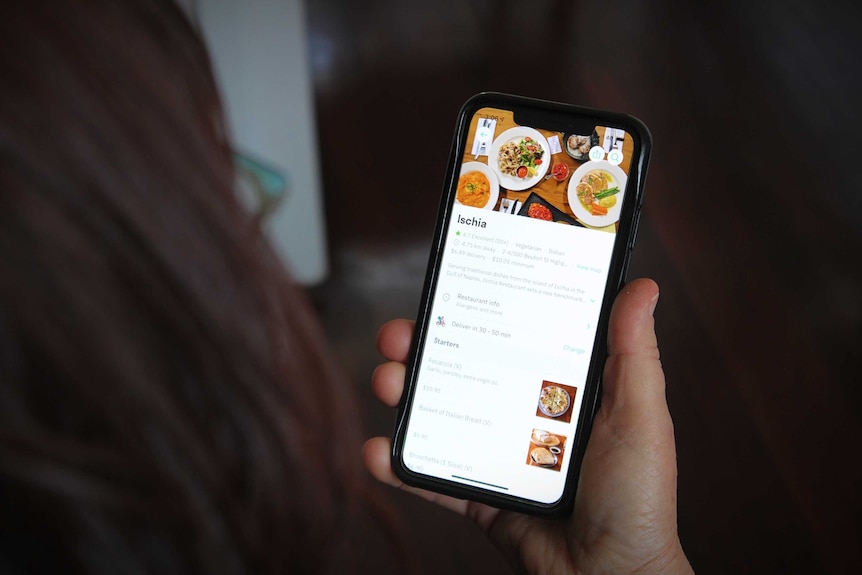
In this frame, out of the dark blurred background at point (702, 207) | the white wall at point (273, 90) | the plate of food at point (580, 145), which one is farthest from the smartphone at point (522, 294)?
the dark blurred background at point (702, 207)

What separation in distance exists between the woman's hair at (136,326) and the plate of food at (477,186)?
0.98ft

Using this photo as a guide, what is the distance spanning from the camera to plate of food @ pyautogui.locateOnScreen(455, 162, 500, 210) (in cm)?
57

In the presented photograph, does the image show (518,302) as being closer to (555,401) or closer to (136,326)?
(555,401)

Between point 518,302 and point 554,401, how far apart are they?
9 centimetres

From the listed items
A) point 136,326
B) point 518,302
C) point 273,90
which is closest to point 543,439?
point 518,302

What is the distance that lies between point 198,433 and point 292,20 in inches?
25.8

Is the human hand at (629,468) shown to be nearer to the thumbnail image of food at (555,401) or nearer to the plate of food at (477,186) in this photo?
the thumbnail image of food at (555,401)

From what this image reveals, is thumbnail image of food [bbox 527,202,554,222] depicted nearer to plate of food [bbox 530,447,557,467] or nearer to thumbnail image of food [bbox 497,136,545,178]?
thumbnail image of food [bbox 497,136,545,178]

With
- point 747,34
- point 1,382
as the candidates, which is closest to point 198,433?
point 1,382

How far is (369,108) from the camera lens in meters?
1.31

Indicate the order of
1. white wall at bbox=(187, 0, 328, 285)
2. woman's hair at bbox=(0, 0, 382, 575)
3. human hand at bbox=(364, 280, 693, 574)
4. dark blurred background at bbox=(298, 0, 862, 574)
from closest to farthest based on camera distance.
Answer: woman's hair at bbox=(0, 0, 382, 575) → human hand at bbox=(364, 280, 693, 574) → white wall at bbox=(187, 0, 328, 285) → dark blurred background at bbox=(298, 0, 862, 574)

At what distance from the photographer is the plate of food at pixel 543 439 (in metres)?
0.57

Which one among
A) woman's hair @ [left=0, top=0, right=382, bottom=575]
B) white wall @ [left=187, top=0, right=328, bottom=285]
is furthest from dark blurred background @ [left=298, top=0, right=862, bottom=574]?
woman's hair @ [left=0, top=0, right=382, bottom=575]

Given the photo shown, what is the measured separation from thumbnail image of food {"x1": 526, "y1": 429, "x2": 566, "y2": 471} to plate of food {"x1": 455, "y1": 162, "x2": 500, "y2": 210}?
Result: 205 millimetres
